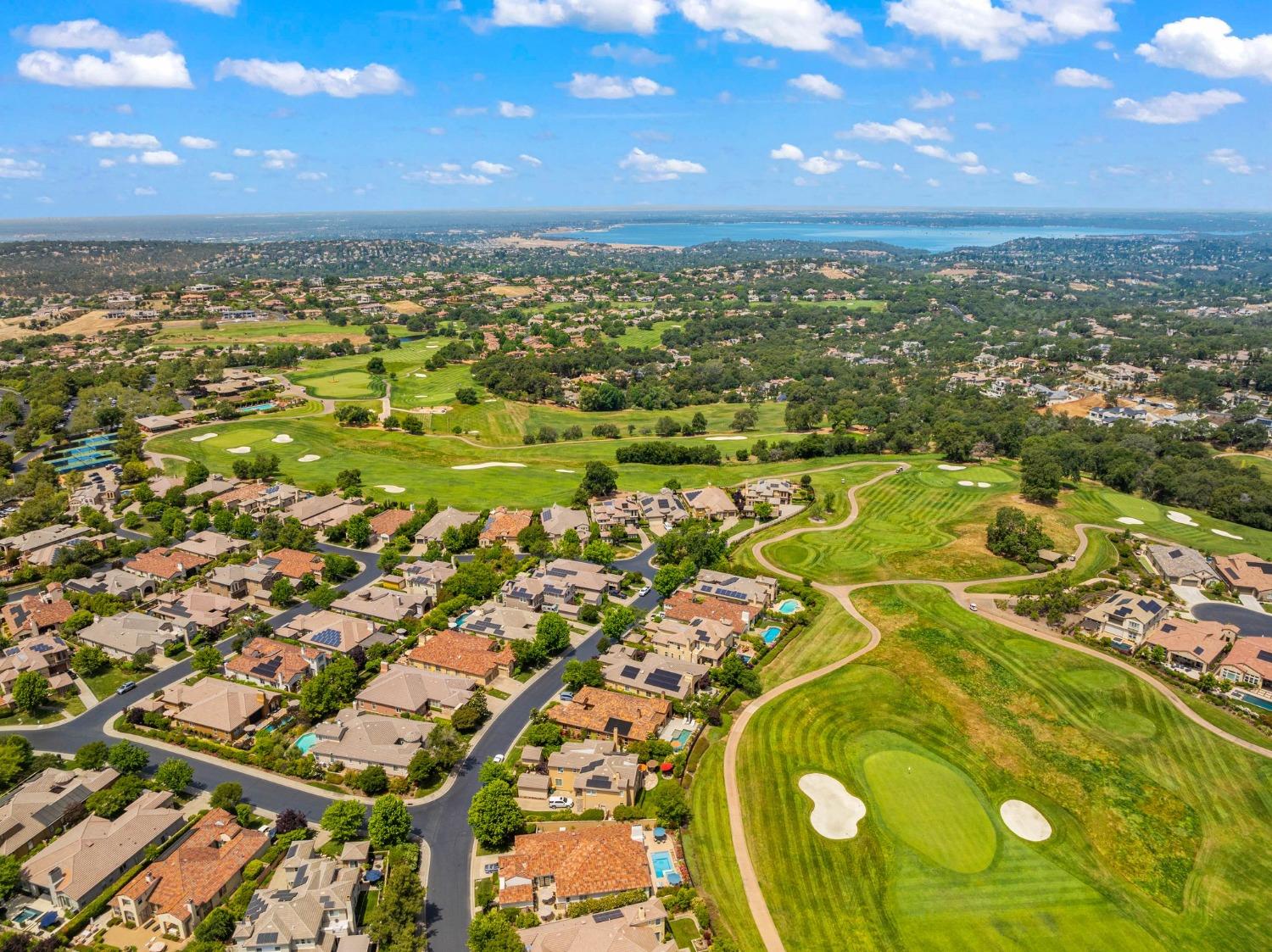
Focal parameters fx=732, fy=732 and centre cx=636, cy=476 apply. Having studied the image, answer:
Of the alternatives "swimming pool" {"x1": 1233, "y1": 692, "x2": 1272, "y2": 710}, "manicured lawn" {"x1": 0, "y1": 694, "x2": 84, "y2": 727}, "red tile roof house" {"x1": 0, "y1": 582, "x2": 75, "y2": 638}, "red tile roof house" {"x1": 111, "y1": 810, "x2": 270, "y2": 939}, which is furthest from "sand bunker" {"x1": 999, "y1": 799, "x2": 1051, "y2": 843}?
"red tile roof house" {"x1": 0, "y1": 582, "x2": 75, "y2": 638}

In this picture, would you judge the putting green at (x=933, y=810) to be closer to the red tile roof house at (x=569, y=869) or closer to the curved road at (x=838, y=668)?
the curved road at (x=838, y=668)

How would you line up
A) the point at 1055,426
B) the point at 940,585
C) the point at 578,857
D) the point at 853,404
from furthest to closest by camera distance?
the point at 853,404 → the point at 1055,426 → the point at 940,585 → the point at 578,857

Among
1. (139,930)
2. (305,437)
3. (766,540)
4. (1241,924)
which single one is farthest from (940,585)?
(305,437)

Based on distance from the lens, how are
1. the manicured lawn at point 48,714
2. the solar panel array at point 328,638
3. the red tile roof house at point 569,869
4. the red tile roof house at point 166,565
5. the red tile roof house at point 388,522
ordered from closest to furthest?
the red tile roof house at point 569,869 → the manicured lawn at point 48,714 → the solar panel array at point 328,638 → the red tile roof house at point 166,565 → the red tile roof house at point 388,522

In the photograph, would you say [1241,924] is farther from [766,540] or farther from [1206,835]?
[766,540]

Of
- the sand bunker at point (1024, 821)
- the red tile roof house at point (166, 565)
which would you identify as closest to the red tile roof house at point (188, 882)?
the red tile roof house at point (166, 565)

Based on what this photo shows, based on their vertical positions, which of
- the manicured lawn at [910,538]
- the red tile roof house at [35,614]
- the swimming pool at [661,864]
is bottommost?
the swimming pool at [661,864]
